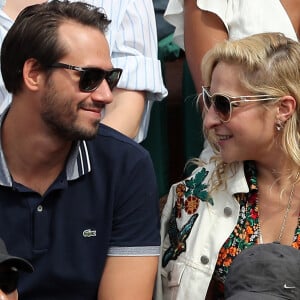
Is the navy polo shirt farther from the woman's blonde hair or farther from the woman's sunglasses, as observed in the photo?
the woman's blonde hair

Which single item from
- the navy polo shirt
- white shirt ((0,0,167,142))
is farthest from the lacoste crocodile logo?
white shirt ((0,0,167,142))

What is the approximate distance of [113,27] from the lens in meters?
2.76

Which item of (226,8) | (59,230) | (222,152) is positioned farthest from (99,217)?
(226,8)

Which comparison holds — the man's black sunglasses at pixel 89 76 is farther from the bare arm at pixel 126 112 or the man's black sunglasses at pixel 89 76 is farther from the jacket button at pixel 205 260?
the jacket button at pixel 205 260

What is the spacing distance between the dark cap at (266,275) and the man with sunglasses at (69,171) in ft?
1.28

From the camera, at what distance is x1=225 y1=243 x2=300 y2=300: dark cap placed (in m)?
1.95

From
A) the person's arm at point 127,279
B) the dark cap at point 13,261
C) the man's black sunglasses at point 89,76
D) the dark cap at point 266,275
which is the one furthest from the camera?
the person's arm at point 127,279

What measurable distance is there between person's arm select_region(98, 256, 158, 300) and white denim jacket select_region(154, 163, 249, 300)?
0.12 metres

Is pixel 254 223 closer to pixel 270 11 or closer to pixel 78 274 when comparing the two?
pixel 78 274

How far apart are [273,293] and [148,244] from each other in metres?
0.52

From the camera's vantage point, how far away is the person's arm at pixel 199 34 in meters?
2.78

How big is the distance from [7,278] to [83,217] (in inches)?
19.1

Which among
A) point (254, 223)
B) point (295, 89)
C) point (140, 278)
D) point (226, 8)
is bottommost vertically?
point (140, 278)

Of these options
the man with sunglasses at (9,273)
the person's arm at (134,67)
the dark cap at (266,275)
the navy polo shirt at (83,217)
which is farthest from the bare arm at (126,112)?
the man with sunglasses at (9,273)
